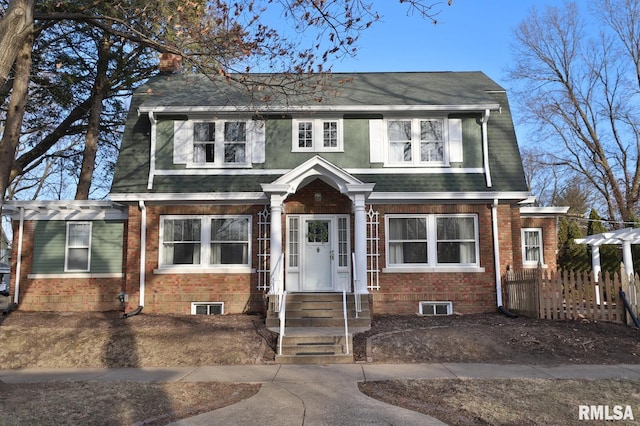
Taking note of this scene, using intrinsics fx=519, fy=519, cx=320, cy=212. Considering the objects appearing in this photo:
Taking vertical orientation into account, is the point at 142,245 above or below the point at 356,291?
above

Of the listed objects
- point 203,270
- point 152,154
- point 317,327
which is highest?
point 152,154

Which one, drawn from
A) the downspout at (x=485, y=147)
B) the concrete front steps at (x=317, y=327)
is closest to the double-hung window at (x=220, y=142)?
the concrete front steps at (x=317, y=327)

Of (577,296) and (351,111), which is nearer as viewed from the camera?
(577,296)

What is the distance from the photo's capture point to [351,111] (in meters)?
14.8

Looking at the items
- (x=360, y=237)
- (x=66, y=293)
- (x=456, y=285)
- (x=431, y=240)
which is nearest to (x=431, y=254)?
(x=431, y=240)

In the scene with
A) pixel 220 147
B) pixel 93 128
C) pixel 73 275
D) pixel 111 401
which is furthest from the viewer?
pixel 93 128

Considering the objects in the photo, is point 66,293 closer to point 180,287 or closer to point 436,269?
point 180,287

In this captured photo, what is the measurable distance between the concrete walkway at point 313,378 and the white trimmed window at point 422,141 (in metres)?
6.91

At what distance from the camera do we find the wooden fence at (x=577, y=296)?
11992 mm

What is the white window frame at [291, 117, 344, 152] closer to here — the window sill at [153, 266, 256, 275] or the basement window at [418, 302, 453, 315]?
the window sill at [153, 266, 256, 275]

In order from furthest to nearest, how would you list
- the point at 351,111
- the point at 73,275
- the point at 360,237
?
the point at 73,275 → the point at 351,111 → the point at 360,237

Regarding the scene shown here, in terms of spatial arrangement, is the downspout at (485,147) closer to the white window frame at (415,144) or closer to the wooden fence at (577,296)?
the white window frame at (415,144)

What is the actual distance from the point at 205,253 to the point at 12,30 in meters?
7.78

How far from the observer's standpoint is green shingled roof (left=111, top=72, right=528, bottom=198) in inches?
573
